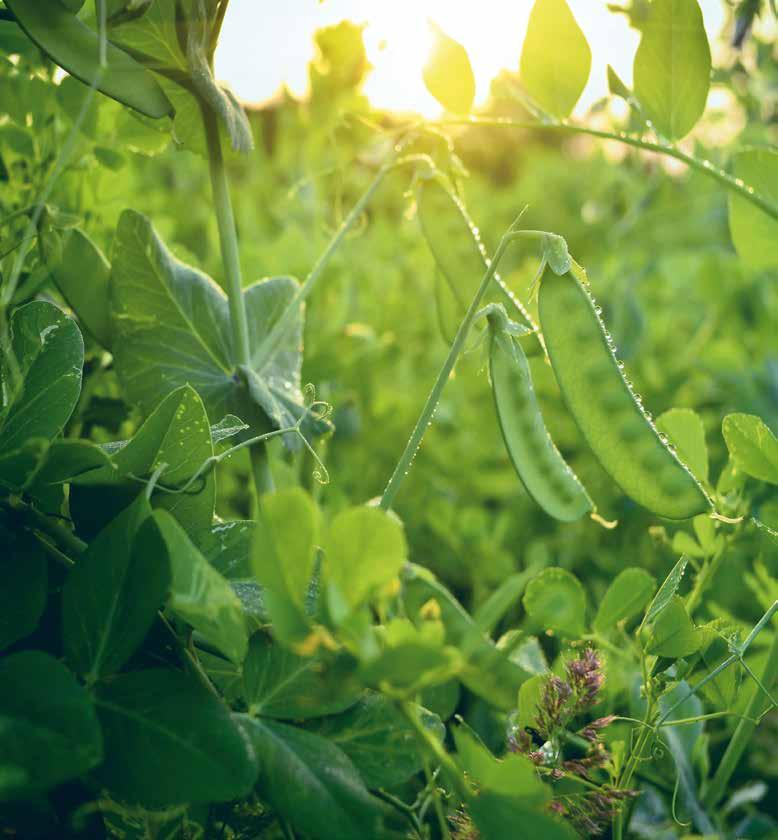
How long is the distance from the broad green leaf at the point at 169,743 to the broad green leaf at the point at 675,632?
249 millimetres

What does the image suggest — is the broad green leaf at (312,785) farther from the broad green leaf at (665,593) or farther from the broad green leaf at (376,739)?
the broad green leaf at (665,593)

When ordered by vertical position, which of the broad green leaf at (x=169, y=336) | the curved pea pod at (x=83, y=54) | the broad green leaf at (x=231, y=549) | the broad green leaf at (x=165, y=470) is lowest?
the broad green leaf at (x=231, y=549)

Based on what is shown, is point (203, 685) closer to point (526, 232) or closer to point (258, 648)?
point (258, 648)

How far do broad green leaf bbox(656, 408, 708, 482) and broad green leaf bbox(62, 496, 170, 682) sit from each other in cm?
40

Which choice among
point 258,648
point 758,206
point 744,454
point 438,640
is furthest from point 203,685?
point 758,206

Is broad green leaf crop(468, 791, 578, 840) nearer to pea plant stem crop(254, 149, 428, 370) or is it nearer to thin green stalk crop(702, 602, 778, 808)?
thin green stalk crop(702, 602, 778, 808)

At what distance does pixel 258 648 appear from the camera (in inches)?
17.5

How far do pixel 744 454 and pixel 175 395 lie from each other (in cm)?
36

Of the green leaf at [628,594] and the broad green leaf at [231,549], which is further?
the green leaf at [628,594]

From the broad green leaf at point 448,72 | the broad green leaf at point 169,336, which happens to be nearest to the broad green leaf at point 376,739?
the broad green leaf at point 169,336

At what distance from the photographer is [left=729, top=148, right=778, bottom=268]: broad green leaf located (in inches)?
23.8

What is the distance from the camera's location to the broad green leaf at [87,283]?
626 millimetres

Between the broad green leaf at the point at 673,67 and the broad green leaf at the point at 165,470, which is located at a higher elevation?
the broad green leaf at the point at 673,67

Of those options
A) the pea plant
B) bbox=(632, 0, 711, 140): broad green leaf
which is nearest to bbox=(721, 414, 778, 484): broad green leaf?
the pea plant
